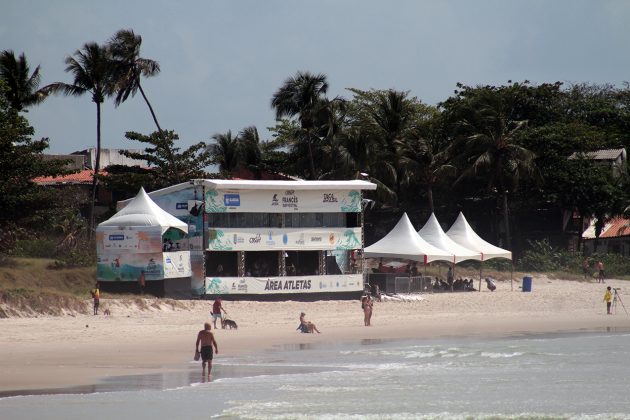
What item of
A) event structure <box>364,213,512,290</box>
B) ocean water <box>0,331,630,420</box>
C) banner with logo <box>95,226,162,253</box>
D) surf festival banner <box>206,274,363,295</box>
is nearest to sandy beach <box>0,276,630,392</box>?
surf festival banner <box>206,274,363,295</box>

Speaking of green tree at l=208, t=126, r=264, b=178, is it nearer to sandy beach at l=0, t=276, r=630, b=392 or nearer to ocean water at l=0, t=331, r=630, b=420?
sandy beach at l=0, t=276, r=630, b=392

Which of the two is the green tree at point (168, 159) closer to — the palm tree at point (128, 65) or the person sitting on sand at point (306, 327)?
the palm tree at point (128, 65)

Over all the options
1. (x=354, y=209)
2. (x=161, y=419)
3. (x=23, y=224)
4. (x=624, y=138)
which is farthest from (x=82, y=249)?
(x=624, y=138)

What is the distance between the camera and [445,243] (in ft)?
148

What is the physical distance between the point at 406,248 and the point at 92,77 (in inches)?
761

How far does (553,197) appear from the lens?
59.3 metres

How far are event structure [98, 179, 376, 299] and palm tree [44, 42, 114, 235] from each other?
13818 mm

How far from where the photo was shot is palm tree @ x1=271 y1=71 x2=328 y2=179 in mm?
56906

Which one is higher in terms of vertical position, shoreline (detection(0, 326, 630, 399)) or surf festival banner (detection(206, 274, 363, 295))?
surf festival banner (detection(206, 274, 363, 295))

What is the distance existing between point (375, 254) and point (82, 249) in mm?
12098

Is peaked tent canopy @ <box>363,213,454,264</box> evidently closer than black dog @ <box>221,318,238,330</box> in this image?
No

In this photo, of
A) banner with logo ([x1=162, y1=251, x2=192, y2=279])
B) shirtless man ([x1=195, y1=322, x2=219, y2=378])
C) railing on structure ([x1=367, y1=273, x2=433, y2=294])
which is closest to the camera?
shirtless man ([x1=195, y1=322, x2=219, y2=378])

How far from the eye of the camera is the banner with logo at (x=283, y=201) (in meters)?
39.2

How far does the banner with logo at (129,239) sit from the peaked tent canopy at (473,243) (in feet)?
49.0
